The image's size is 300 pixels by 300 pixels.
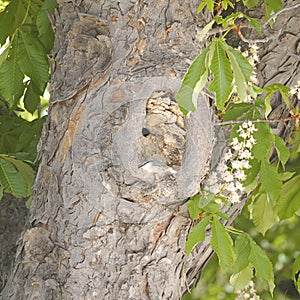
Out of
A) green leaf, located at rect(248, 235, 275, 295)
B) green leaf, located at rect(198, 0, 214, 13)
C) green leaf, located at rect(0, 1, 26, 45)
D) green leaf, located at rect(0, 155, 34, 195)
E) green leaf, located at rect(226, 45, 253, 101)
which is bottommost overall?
green leaf, located at rect(248, 235, 275, 295)

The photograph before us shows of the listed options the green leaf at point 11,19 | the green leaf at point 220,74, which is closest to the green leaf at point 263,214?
the green leaf at point 220,74

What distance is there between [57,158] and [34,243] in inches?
7.2

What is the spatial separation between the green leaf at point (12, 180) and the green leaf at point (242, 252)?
21.2 inches

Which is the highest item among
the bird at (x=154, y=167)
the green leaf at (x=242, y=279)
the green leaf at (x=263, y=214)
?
the bird at (x=154, y=167)

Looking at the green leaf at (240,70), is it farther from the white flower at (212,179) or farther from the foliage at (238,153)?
the white flower at (212,179)

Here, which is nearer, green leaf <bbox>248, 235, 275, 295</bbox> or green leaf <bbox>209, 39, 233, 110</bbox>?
green leaf <bbox>209, 39, 233, 110</bbox>

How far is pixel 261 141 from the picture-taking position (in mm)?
1502

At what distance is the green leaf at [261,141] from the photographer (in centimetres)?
149

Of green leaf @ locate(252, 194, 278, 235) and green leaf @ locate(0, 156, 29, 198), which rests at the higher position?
green leaf @ locate(0, 156, 29, 198)

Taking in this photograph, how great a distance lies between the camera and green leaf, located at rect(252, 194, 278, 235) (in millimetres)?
1812

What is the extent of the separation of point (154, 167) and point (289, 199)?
1.54 ft

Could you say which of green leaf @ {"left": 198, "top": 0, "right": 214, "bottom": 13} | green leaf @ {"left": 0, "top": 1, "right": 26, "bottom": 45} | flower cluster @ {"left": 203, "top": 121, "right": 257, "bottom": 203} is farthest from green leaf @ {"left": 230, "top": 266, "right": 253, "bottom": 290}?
green leaf @ {"left": 0, "top": 1, "right": 26, "bottom": 45}

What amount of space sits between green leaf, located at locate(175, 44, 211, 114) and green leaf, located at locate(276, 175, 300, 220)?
1.74 feet

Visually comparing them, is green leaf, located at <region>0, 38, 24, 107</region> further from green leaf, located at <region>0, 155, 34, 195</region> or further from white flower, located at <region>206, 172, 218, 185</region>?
white flower, located at <region>206, 172, 218, 185</region>
